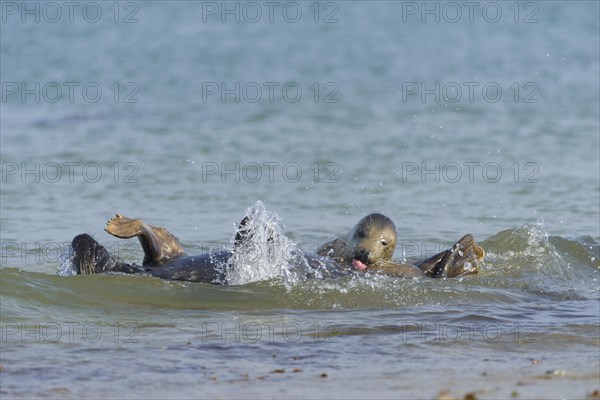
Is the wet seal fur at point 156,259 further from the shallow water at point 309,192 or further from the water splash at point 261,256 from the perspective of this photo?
the shallow water at point 309,192

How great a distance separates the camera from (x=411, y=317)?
784 cm

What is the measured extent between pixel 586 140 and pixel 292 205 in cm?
497

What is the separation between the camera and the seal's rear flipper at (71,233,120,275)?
27.5ft

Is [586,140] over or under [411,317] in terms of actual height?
over

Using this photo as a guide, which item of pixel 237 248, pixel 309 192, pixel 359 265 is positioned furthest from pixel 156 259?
pixel 309 192

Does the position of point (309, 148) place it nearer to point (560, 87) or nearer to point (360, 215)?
point (360, 215)

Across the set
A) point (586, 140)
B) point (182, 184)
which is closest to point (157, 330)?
point (182, 184)

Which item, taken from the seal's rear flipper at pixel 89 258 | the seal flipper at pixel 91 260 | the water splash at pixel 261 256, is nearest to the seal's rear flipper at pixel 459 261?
the water splash at pixel 261 256

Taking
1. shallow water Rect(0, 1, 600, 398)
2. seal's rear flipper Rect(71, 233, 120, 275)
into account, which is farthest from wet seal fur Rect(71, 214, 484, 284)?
shallow water Rect(0, 1, 600, 398)

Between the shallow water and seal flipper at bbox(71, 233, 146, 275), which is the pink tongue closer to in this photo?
the shallow water

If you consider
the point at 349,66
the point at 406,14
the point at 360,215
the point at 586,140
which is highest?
the point at 406,14

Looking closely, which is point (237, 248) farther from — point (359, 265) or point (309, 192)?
point (309, 192)

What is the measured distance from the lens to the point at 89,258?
331 inches

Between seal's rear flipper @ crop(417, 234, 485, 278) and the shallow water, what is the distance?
0.73 ft
